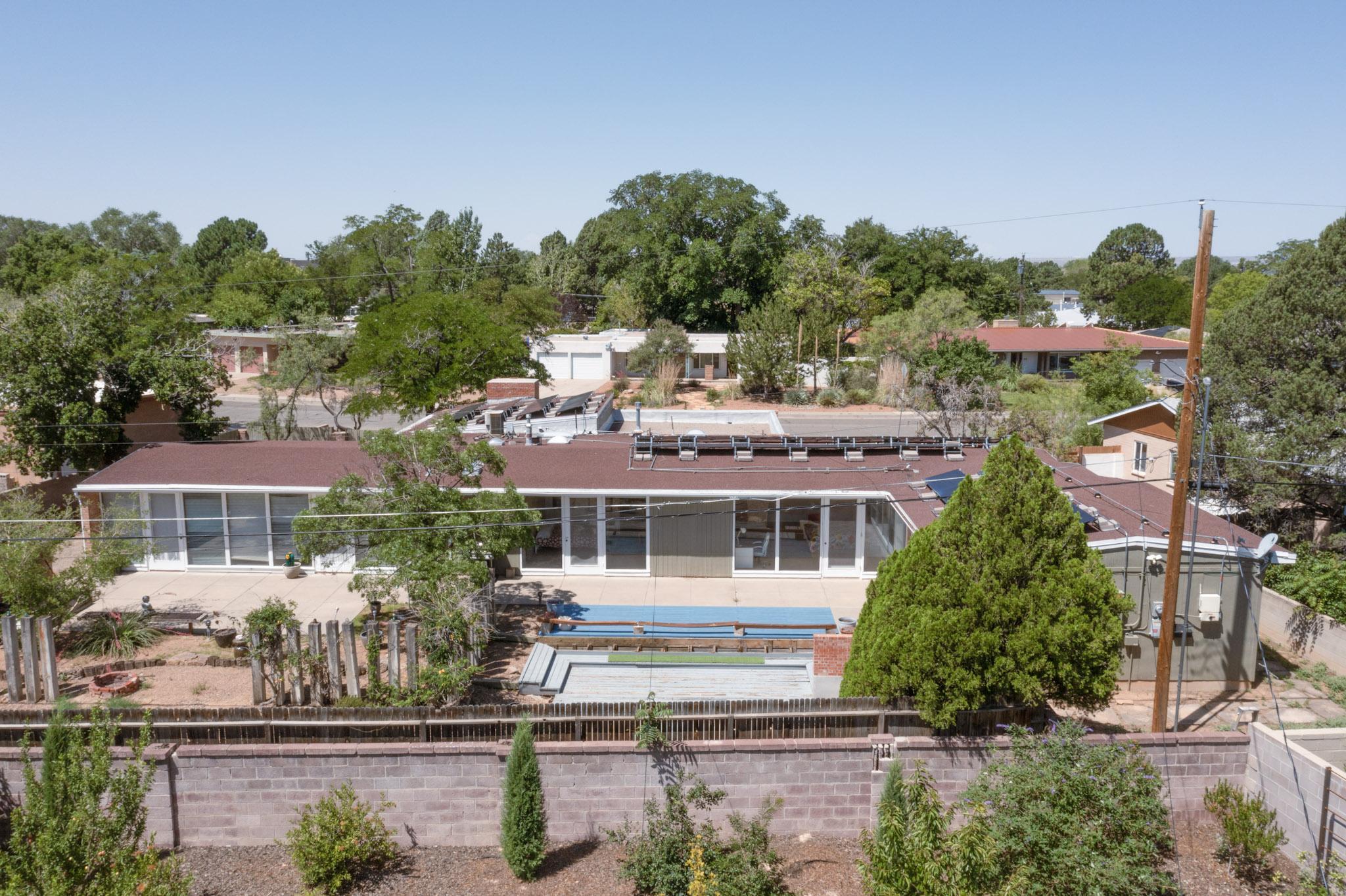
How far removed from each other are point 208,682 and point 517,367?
24.5 meters

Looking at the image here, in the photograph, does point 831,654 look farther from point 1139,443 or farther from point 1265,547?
point 1139,443

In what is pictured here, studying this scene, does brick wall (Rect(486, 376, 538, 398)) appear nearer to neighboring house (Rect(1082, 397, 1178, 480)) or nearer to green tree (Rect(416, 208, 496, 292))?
neighboring house (Rect(1082, 397, 1178, 480))

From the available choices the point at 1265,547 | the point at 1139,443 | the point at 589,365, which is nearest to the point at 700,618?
the point at 1265,547

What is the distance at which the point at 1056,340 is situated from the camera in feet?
197

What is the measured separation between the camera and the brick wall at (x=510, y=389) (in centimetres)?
3225

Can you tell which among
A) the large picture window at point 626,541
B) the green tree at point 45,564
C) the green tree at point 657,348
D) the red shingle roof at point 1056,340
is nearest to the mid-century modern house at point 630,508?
A: the large picture window at point 626,541

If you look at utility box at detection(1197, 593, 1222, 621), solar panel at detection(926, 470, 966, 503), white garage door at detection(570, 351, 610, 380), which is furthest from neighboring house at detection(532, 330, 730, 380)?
utility box at detection(1197, 593, 1222, 621)

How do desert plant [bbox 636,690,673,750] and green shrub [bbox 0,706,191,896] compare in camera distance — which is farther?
desert plant [bbox 636,690,673,750]

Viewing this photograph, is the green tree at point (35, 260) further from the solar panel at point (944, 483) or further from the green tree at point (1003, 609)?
the green tree at point (1003, 609)

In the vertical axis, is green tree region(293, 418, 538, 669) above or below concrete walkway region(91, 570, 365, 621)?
A: above

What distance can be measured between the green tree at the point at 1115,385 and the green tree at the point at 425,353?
26.2 m

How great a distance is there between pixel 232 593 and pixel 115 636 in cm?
360

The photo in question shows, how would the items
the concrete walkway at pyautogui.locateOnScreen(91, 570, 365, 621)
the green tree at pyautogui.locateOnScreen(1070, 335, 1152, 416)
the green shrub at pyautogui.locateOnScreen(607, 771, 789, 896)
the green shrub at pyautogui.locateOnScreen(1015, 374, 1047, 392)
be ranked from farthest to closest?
the green shrub at pyautogui.locateOnScreen(1015, 374, 1047, 392) → the green tree at pyautogui.locateOnScreen(1070, 335, 1152, 416) → the concrete walkway at pyautogui.locateOnScreen(91, 570, 365, 621) → the green shrub at pyautogui.locateOnScreen(607, 771, 789, 896)

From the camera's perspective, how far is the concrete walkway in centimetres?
1934
